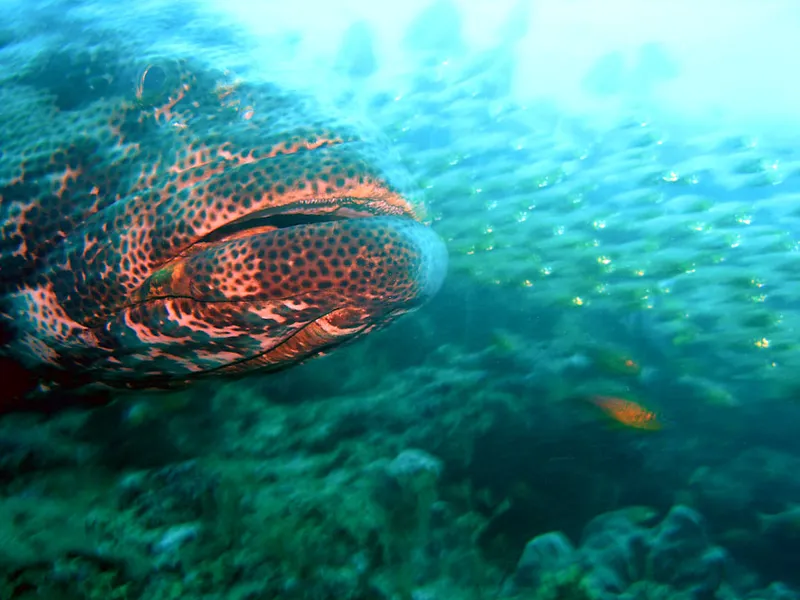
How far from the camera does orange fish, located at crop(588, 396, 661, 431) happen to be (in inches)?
176

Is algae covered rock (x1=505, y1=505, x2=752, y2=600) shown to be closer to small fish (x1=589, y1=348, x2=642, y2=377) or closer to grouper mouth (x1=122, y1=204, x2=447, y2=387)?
small fish (x1=589, y1=348, x2=642, y2=377)

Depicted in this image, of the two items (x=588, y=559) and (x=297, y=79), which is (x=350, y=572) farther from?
(x=297, y=79)

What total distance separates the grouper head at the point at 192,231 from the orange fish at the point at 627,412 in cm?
292

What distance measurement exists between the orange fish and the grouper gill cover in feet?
9.49

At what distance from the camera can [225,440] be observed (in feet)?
12.7

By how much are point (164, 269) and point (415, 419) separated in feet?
9.68

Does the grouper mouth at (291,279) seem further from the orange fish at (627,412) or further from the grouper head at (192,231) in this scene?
the orange fish at (627,412)

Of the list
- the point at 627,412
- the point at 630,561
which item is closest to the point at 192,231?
the point at 630,561

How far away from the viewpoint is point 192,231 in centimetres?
226

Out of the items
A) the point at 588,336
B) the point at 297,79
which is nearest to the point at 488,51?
the point at 297,79

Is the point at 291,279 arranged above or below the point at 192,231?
below

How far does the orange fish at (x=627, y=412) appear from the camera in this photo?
4473mm

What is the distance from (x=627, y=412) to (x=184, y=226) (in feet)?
14.6

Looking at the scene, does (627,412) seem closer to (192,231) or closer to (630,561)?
(630,561)
